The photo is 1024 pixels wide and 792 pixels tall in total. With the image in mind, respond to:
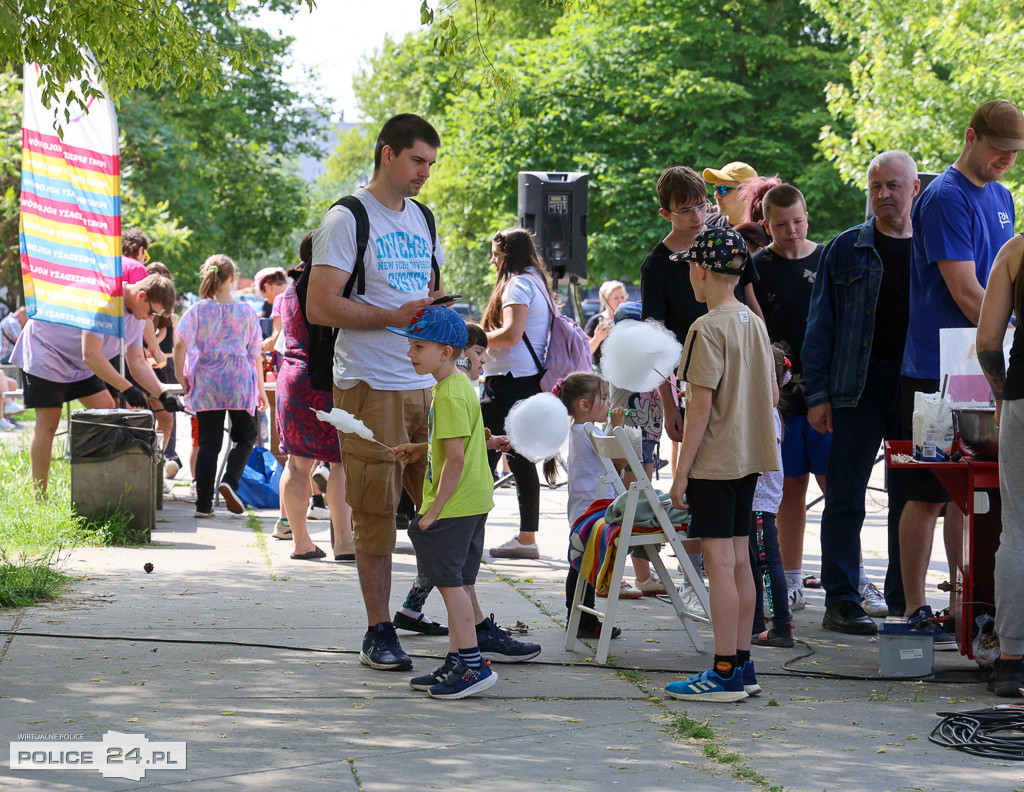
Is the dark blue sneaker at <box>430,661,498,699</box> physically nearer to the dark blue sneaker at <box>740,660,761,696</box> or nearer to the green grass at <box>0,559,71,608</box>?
the dark blue sneaker at <box>740,660,761,696</box>

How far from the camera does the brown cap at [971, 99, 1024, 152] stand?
5176 mm

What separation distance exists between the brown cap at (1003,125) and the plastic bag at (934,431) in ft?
3.73

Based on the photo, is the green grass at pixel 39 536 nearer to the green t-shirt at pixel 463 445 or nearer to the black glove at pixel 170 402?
the black glove at pixel 170 402

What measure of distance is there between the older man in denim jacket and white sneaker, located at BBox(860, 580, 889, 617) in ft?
1.02

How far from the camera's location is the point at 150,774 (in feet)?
11.8

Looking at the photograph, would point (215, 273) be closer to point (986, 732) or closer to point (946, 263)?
point (946, 263)

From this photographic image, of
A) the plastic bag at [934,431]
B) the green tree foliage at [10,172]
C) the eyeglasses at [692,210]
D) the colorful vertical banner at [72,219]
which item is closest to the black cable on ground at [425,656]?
the plastic bag at [934,431]

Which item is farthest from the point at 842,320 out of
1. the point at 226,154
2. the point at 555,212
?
the point at 226,154

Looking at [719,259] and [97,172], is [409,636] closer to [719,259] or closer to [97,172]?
[719,259]

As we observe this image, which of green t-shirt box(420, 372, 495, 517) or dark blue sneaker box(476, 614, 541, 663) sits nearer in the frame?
green t-shirt box(420, 372, 495, 517)

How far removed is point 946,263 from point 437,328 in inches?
90.8

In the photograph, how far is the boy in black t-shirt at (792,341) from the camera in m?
6.26

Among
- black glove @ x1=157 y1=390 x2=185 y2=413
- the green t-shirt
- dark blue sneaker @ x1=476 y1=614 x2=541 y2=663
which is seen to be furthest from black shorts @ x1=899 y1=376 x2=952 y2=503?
black glove @ x1=157 y1=390 x2=185 y2=413

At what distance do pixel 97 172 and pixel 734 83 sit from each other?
22.0 metres
